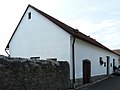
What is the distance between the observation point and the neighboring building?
58.3 ft

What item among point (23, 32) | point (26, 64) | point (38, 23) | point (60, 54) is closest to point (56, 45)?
point (60, 54)

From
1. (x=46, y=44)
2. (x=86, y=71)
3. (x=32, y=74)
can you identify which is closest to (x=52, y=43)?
(x=46, y=44)

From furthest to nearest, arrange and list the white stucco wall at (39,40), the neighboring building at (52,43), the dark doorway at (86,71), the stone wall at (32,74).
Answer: the dark doorway at (86,71), the white stucco wall at (39,40), the neighboring building at (52,43), the stone wall at (32,74)

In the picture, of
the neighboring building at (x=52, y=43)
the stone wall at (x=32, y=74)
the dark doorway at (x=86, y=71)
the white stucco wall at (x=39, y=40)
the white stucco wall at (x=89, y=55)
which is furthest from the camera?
the dark doorway at (x=86, y=71)

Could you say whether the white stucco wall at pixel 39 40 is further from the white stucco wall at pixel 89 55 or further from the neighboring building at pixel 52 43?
the white stucco wall at pixel 89 55

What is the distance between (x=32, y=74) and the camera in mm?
12156

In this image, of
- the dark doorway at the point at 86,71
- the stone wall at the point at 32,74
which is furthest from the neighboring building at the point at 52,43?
the stone wall at the point at 32,74

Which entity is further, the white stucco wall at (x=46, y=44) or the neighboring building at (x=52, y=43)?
the white stucco wall at (x=46, y=44)

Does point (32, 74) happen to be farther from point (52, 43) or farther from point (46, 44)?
point (46, 44)

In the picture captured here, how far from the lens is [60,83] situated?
15.1m

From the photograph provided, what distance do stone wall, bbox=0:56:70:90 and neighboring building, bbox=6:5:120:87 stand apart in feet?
7.00

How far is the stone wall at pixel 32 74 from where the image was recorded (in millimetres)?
10367

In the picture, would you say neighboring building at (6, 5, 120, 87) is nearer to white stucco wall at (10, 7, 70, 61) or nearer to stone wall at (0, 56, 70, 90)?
white stucco wall at (10, 7, 70, 61)

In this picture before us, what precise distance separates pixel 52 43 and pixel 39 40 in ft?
5.09
